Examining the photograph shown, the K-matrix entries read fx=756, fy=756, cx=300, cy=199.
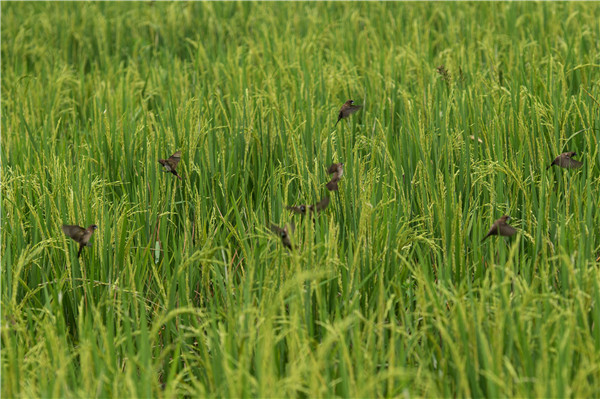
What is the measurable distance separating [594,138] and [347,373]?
4.79 ft

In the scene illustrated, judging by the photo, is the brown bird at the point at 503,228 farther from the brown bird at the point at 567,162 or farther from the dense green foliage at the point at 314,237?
the brown bird at the point at 567,162

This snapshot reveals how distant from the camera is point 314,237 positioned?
2.03 metres

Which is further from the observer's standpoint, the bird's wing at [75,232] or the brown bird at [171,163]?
the brown bird at [171,163]

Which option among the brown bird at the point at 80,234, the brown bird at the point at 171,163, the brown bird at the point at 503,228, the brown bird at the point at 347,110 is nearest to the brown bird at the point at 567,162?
the brown bird at the point at 503,228

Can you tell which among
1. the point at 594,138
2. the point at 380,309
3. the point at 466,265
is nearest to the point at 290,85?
the point at 594,138

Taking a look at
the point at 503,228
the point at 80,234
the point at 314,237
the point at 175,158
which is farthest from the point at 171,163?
the point at 503,228

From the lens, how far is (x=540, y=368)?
1378mm

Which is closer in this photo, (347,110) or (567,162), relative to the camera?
(567,162)

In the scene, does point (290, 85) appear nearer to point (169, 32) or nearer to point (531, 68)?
point (531, 68)

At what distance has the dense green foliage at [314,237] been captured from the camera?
60.7 inches

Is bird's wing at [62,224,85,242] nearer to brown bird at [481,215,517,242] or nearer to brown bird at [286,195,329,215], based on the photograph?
brown bird at [286,195,329,215]

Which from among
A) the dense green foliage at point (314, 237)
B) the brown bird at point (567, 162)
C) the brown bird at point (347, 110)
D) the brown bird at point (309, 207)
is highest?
the brown bird at point (347, 110)

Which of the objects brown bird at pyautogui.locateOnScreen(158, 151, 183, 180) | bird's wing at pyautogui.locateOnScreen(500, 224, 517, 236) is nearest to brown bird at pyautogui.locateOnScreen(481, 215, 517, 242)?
bird's wing at pyautogui.locateOnScreen(500, 224, 517, 236)

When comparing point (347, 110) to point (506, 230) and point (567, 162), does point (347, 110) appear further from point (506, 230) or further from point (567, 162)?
point (506, 230)
